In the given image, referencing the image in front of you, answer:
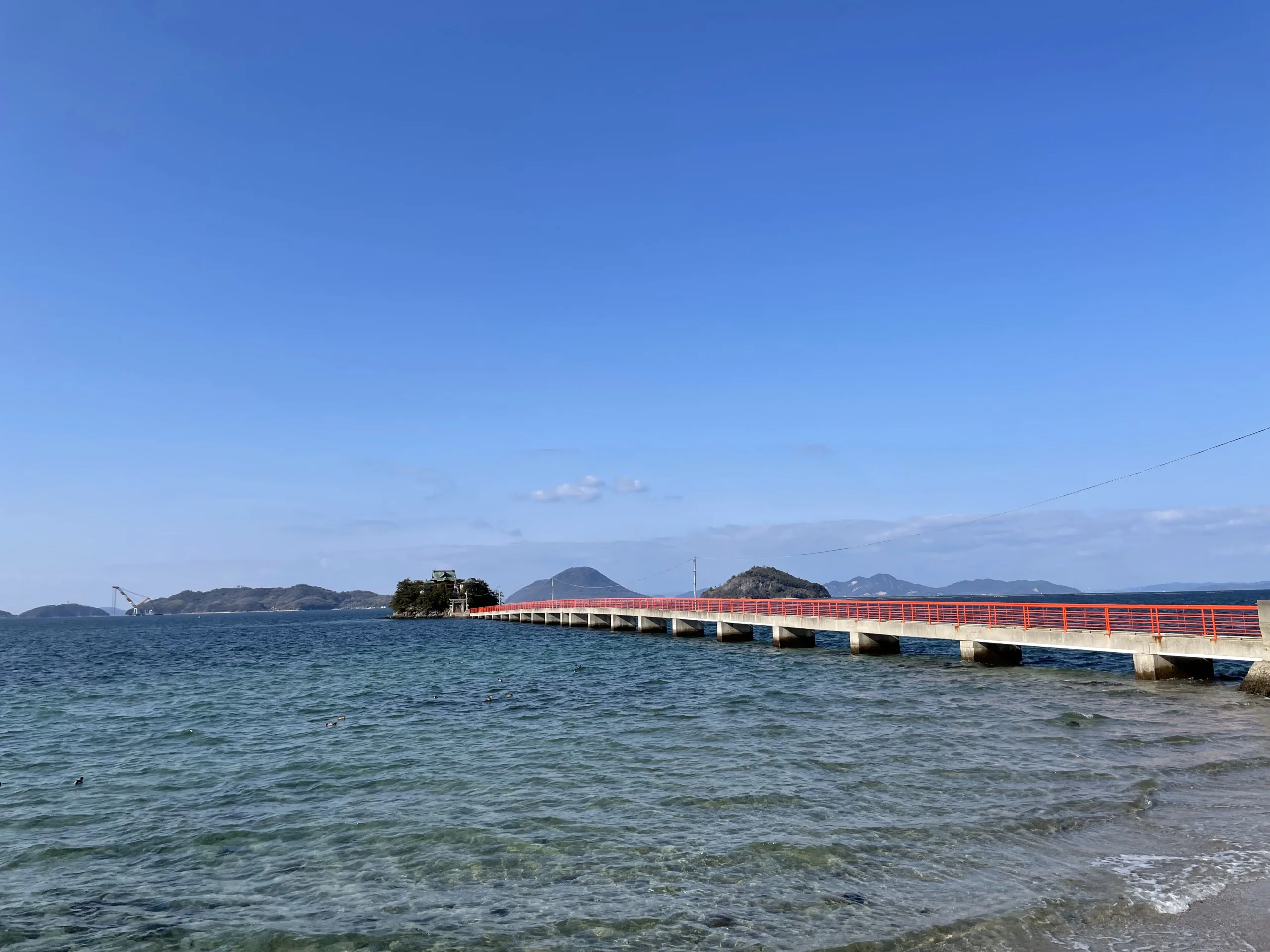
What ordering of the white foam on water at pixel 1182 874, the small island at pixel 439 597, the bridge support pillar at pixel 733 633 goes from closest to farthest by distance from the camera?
the white foam on water at pixel 1182 874, the bridge support pillar at pixel 733 633, the small island at pixel 439 597

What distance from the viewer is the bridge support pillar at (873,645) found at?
149 ft

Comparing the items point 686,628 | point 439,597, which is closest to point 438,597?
point 439,597

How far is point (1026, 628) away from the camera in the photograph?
3431 centimetres

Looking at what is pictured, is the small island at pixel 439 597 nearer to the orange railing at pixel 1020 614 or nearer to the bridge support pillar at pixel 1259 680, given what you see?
the orange railing at pixel 1020 614

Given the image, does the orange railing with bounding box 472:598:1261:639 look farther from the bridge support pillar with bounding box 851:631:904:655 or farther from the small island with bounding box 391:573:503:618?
the small island with bounding box 391:573:503:618

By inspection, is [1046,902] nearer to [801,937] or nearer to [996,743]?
[801,937]

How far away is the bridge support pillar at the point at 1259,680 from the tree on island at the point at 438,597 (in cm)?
15866

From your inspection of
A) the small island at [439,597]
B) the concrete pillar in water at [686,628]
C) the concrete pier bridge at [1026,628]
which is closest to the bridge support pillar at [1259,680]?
the concrete pier bridge at [1026,628]

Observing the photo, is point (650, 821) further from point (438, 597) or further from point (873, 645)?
point (438, 597)

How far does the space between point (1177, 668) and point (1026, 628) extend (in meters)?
6.19

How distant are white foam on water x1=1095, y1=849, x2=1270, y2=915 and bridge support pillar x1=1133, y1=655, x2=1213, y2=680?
2131 centimetres

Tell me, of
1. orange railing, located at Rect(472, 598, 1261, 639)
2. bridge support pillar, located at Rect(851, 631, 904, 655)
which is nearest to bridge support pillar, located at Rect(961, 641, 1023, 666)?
orange railing, located at Rect(472, 598, 1261, 639)

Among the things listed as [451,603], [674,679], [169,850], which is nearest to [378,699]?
[674,679]

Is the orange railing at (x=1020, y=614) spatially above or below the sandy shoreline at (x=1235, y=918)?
above
